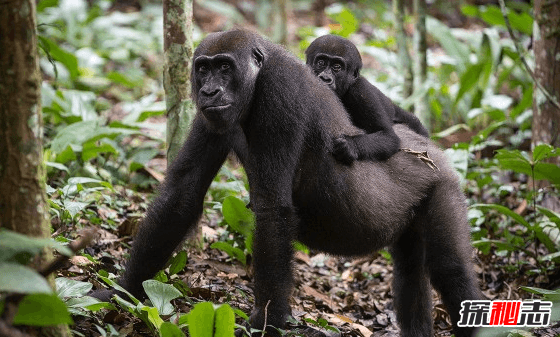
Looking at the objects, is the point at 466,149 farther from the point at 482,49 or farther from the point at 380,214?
the point at 482,49

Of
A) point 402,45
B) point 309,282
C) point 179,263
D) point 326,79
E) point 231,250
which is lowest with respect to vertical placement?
point 309,282

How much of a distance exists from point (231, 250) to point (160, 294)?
192 cm

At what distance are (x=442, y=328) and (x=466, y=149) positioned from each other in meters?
2.34

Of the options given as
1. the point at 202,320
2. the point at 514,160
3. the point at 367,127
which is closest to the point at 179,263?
the point at 202,320

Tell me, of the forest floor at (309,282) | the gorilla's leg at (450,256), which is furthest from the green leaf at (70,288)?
the gorilla's leg at (450,256)

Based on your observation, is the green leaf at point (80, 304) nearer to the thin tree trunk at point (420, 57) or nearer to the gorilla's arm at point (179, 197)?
the gorilla's arm at point (179, 197)

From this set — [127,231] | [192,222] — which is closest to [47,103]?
[127,231]

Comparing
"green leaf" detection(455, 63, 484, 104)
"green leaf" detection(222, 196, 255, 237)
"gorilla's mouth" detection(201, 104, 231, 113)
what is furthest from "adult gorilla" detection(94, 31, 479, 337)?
"green leaf" detection(455, 63, 484, 104)

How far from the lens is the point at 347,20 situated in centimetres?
1291

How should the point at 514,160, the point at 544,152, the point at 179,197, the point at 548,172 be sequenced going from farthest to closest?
the point at 548,172, the point at 514,160, the point at 544,152, the point at 179,197

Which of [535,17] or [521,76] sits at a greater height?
[535,17]

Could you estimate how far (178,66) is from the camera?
631cm

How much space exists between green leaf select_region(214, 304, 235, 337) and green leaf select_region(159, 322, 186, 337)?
0.24 m

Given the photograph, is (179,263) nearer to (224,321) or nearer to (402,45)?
(224,321)
